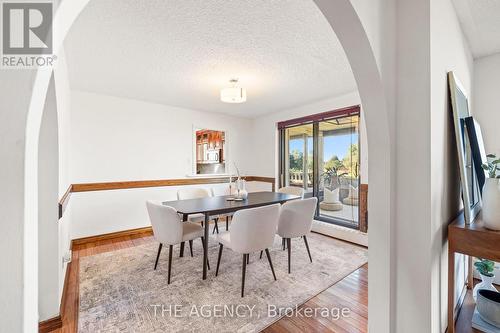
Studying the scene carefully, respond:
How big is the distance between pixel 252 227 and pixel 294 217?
27.0 inches

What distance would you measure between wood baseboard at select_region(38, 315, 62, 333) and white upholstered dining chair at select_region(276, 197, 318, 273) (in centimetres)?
208

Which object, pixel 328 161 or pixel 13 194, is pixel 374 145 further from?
pixel 328 161

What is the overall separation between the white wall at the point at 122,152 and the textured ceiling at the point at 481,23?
4.05 m

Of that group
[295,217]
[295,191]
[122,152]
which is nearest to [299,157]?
[295,191]

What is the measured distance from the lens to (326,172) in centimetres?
407

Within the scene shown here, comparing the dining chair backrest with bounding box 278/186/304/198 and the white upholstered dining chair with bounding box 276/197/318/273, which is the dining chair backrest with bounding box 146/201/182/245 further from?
the dining chair backrest with bounding box 278/186/304/198

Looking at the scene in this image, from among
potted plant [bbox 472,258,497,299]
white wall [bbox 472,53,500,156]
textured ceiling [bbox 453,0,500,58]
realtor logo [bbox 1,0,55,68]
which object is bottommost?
potted plant [bbox 472,258,497,299]

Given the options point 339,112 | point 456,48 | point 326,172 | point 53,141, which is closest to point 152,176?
point 53,141

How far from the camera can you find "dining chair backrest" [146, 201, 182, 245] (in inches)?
87.4

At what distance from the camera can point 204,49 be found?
217 centimetres

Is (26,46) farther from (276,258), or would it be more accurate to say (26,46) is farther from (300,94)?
(300,94)

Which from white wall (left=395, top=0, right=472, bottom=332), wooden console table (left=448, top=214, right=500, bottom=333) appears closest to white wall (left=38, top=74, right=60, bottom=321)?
white wall (left=395, top=0, right=472, bottom=332)

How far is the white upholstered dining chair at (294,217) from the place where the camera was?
256 centimetres

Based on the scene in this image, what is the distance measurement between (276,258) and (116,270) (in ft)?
6.31
